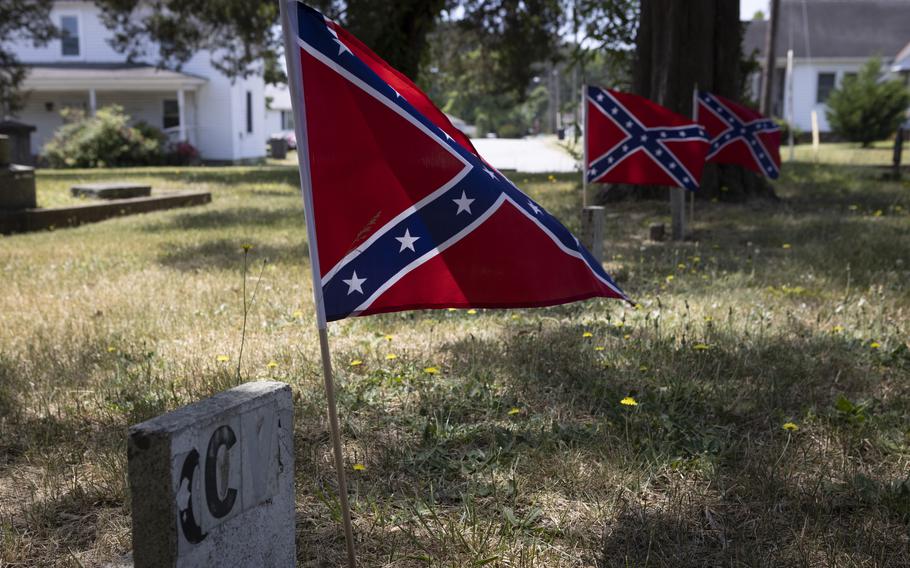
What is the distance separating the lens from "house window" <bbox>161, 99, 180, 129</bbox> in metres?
34.8

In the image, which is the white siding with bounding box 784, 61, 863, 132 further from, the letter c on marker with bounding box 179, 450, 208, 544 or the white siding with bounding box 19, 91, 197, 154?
the letter c on marker with bounding box 179, 450, 208, 544

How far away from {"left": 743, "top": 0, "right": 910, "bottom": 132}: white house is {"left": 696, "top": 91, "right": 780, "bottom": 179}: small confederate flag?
1455 inches

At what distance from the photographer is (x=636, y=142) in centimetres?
730

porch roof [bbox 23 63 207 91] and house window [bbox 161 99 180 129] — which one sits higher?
porch roof [bbox 23 63 207 91]

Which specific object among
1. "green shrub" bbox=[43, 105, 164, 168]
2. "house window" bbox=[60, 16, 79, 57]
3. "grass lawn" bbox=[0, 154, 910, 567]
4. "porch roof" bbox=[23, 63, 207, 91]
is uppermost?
"house window" bbox=[60, 16, 79, 57]

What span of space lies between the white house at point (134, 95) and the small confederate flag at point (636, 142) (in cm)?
2840

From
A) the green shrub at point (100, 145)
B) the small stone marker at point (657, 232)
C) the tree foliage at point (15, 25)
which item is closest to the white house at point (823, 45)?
the green shrub at point (100, 145)

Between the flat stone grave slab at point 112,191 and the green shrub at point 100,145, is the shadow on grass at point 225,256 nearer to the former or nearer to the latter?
the flat stone grave slab at point 112,191

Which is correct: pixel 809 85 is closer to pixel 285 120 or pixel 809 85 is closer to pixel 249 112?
pixel 249 112

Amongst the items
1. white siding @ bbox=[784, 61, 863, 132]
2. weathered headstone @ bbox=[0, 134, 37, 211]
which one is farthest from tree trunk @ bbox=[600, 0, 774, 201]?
white siding @ bbox=[784, 61, 863, 132]

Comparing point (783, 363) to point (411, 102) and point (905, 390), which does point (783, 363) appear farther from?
point (411, 102)

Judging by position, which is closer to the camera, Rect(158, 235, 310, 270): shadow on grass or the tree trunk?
Rect(158, 235, 310, 270): shadow on grass

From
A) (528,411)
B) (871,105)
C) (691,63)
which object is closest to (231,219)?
(691,63)

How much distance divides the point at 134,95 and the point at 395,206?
114 ft
